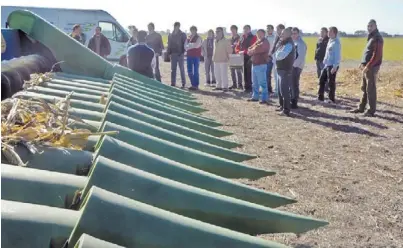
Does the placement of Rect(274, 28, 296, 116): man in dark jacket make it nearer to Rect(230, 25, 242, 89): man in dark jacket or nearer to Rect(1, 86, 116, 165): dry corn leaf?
Rect(230, 25, 242, 89): man in dark jacket

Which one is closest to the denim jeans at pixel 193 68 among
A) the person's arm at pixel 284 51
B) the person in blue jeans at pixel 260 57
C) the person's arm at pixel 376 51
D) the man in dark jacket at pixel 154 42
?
the man in dark jacket at pixel 154 42

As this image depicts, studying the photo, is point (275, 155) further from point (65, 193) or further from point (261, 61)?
point (65, 193)

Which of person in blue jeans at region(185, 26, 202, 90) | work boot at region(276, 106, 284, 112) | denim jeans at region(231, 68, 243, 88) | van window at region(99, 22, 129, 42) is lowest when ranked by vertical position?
work boot at region(276, 106, 284, 112)

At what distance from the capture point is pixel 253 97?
1338 centimetres

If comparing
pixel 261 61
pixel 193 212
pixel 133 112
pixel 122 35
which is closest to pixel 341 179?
pixel 133 112

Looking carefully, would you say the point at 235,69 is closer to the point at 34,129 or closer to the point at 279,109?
the point at 279,109

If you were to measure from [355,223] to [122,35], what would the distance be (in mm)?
16762

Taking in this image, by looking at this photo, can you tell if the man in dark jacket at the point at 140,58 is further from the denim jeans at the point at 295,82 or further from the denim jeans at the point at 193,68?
the denim jeans at the point at 193,68

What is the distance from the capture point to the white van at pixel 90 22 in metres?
19.5

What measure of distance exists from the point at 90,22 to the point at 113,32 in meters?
1.01

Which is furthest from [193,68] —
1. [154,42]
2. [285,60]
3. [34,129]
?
[34,129]

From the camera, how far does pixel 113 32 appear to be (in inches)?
804

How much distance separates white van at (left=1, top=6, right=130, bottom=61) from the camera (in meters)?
19.5

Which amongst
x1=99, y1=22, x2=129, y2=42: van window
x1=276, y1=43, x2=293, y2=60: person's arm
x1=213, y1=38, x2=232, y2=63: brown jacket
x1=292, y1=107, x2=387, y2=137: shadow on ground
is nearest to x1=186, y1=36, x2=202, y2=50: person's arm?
x1=213, y1=38, x2=232, y2=63: brown jacket
